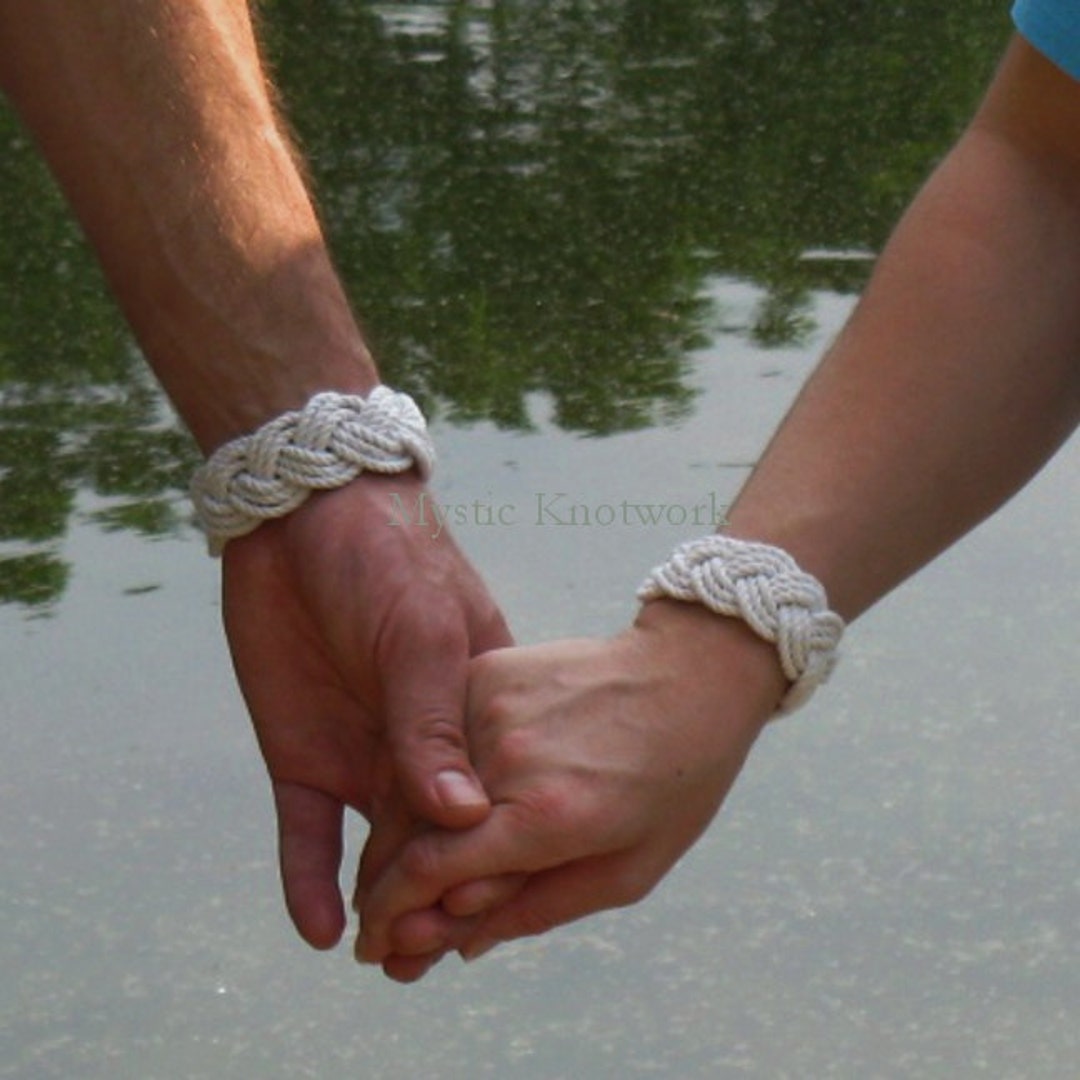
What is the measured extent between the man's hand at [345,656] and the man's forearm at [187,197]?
0.10m

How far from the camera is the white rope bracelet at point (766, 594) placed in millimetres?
1691

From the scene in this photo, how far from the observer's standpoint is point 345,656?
1.87m

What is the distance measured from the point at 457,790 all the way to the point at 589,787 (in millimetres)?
91

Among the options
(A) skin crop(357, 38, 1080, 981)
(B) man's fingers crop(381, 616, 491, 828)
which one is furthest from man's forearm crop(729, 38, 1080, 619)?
(B) man's fingers crop(381, 616, 491, 828)

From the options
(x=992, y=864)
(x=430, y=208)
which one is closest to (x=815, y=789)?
(x=992, y=864)

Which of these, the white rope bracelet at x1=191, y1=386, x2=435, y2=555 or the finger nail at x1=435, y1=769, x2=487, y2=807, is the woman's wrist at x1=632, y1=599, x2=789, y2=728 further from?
the white rope bracelet at x1=191, y1=386, x2=435, y2=555

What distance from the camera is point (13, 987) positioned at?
2.19 meters

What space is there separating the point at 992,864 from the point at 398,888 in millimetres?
786

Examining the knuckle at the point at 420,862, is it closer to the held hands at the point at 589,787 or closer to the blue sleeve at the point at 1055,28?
the held hands at the point at 589,787

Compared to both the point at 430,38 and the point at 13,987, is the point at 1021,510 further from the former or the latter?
the point at 430,38

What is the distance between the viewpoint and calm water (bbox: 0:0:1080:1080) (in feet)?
7.09

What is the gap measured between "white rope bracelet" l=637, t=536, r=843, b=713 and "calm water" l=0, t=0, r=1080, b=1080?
20.5 inches

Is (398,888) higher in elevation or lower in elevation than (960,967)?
higher

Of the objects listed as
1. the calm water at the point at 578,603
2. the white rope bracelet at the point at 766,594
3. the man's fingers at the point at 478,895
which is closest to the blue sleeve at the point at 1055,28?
the white rope bracelet at the point at 766,594
